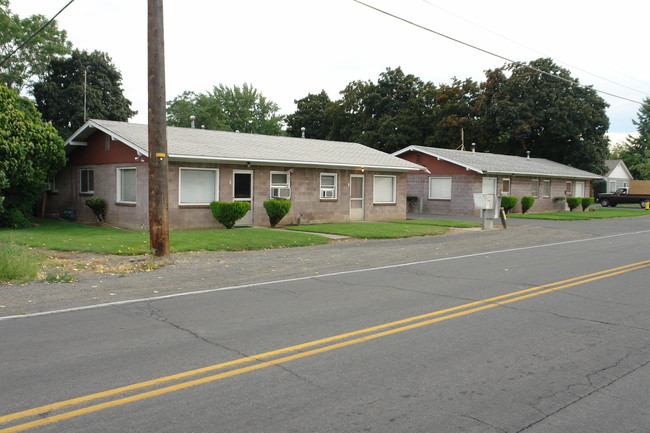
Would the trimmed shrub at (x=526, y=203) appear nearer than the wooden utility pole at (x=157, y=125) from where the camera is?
No

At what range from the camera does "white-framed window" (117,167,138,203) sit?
69.3ft

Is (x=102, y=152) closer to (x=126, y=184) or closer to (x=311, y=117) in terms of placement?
(x=126, y=184)

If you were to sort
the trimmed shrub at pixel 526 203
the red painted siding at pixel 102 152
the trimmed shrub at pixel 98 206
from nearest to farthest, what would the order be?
the red painted siding at pixel 102 152, the trimmed shrub at pixel 98 206, the trimmed shrub at pixel 526 203

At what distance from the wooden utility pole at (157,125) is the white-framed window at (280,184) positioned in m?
10.6

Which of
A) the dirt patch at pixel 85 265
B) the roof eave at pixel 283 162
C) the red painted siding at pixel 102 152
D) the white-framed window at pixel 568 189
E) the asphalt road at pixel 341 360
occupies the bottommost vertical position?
the asphalt road at pixel 341 360

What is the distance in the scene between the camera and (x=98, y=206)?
2206cm

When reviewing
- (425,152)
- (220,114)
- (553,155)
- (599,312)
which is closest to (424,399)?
(599,312)

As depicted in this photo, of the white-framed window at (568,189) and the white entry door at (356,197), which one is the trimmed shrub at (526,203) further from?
the white entry door at (356,197)

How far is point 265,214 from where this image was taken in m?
22.9

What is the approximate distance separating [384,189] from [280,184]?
22.0 ft

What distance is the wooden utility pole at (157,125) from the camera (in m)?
12.3

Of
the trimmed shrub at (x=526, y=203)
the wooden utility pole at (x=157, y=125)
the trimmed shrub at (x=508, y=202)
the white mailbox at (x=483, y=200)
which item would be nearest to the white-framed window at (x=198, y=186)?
the wooden utility pole at (x=157, y=125)

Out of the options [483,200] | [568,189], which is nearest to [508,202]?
[568,189]

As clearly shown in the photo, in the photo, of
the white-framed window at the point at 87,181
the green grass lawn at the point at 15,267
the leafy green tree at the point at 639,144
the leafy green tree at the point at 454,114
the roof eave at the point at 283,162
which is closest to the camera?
the green grass lawn at the point at 15,267
